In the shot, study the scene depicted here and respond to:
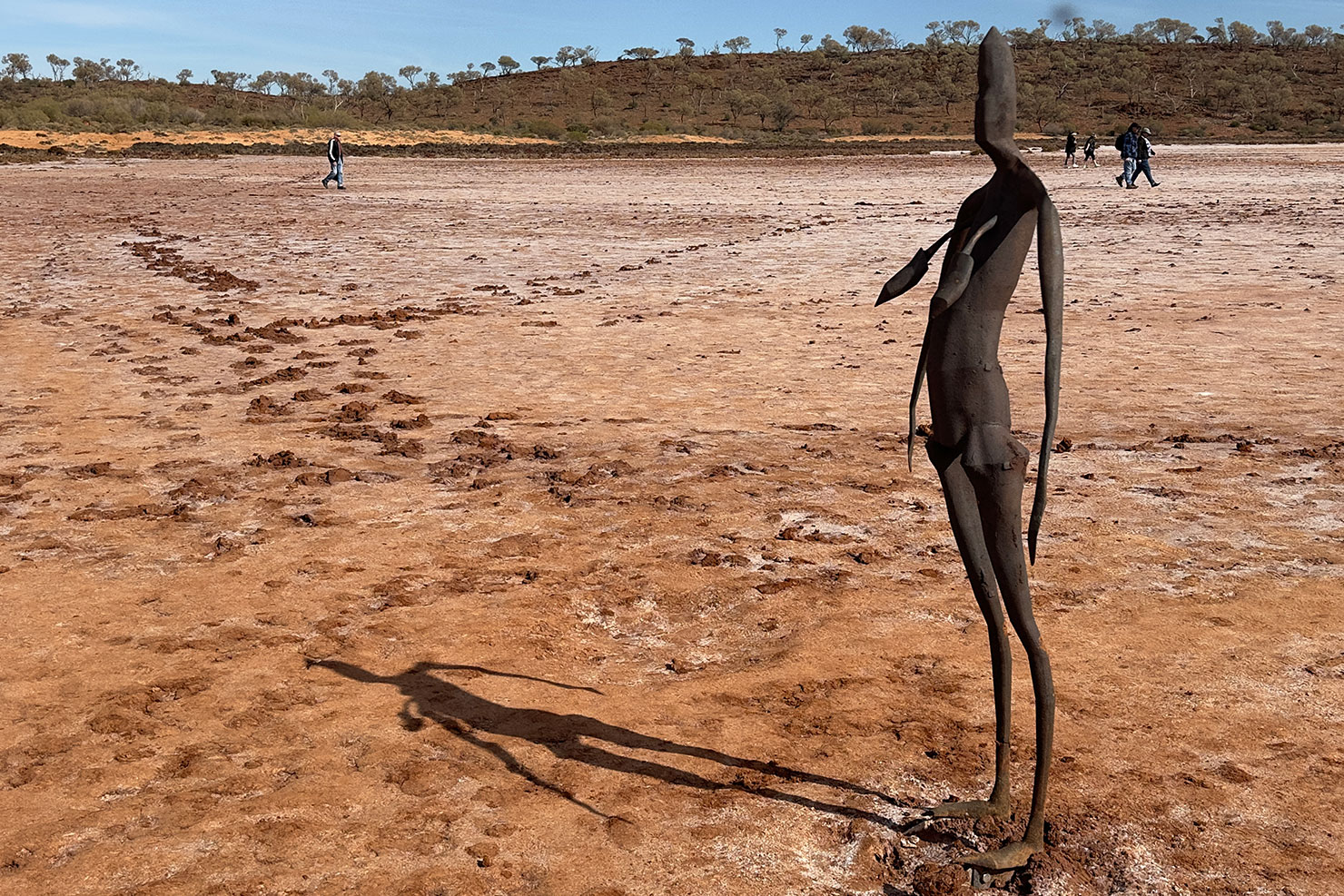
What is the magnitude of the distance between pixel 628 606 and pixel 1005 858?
2548 millimetres

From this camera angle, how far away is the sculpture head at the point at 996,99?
3.12m

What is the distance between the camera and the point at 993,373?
3307 mm

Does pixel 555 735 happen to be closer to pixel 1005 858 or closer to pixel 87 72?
pixel 1005 858

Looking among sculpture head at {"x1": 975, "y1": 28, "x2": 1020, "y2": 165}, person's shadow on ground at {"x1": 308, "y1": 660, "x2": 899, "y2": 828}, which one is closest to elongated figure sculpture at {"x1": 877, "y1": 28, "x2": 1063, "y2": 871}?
sculpture head at {"x1": 975, "y1": 28, "x2": 1020, "y2": 165}

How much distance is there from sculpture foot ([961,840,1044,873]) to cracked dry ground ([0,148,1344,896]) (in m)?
0.11

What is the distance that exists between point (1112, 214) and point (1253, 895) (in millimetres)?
22162

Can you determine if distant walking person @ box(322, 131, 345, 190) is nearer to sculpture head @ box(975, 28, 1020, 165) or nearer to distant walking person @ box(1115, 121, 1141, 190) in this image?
distant walking person @ box(1115, 121, 1141, 190)

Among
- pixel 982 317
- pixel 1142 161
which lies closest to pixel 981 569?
pixel 982 317

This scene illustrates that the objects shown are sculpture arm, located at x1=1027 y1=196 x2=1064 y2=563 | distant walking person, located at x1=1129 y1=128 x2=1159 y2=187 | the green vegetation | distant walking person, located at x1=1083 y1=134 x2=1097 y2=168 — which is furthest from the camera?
the green vegetation

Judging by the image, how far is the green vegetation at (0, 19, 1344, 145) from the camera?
234 ft

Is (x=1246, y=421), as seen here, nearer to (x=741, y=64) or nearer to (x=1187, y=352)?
(x=1187, y=352)

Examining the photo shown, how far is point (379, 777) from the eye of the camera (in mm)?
4219

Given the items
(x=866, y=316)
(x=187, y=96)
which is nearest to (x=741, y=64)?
(x=187, y=96)

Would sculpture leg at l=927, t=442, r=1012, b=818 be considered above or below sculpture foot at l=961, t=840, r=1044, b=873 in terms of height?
above
